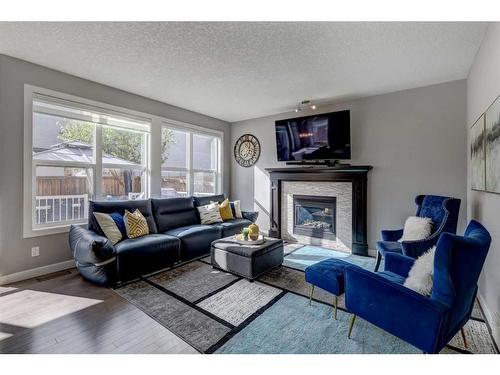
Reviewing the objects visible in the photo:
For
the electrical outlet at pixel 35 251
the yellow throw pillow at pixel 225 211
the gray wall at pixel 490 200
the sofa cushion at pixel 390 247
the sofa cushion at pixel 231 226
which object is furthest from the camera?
the yellow throw pillow at pixel 225 211

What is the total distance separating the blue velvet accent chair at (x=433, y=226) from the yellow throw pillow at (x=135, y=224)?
299cm

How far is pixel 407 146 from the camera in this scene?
12.2ft

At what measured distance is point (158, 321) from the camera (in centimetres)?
212

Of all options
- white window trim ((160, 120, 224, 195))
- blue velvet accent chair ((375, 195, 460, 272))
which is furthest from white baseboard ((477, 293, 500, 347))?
white window trim ((160, 120, 224, 195))

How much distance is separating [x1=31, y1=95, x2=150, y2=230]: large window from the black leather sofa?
485mm

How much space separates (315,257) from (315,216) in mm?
998

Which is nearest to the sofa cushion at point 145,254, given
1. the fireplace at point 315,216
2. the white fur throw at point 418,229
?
the fireplace at point 315,216

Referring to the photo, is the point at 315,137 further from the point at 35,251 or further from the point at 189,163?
the point at 35,251

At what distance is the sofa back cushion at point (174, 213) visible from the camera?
390 centimetres

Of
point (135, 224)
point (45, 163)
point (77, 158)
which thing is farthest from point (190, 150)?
point (45, 163)

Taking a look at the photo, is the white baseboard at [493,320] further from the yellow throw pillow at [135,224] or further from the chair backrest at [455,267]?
the yellow throw pillow at [135,224]

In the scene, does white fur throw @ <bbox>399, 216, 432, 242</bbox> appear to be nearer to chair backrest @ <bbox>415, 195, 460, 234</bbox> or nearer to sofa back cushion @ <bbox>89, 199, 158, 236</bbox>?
chair backrest @ <bbox>415, 195, 460, 234</bbox>

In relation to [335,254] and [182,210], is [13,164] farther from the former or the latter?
[335,254]
